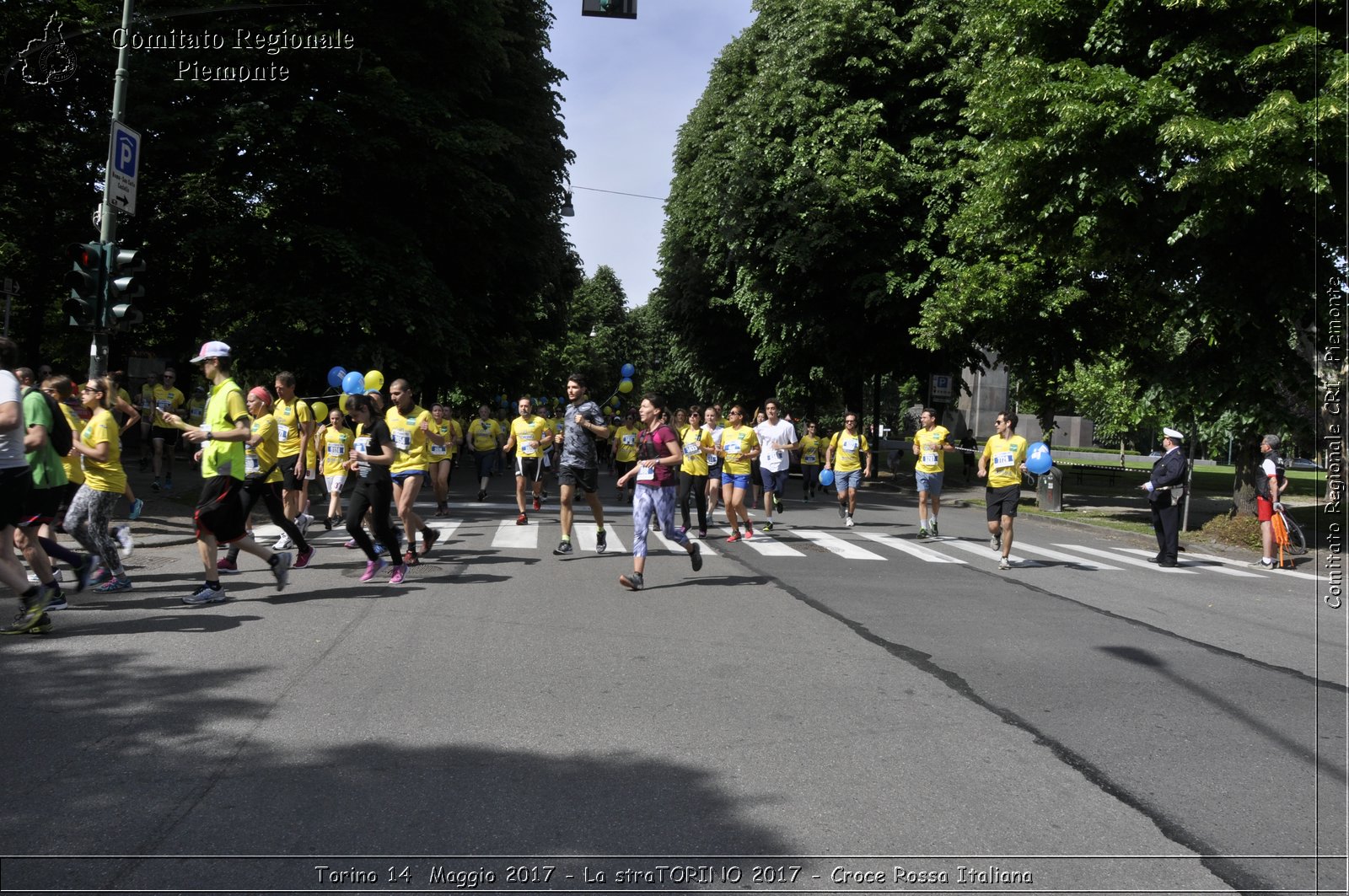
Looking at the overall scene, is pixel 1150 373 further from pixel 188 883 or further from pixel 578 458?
pixel 188 883

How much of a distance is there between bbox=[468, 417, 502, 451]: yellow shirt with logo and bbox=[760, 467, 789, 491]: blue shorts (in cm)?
633

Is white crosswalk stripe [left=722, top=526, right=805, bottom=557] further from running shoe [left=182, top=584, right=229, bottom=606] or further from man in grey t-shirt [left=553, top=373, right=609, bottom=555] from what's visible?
running shoe [left=182, top=584, right=229, bottom=606]

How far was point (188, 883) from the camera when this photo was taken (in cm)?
336

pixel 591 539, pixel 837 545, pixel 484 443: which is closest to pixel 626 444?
pixel 484 443

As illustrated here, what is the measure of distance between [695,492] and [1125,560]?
239 inches

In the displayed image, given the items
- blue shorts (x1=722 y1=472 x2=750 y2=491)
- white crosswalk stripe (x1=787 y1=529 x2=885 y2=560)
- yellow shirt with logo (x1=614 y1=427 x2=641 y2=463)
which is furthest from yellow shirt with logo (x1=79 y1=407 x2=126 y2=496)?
yellow shirt with logo (x1=614 y1=427 x2=641 y2=463)

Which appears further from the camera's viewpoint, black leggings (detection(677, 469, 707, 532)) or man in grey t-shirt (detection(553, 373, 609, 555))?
black leggings (detection(677, 469, 707, 532))

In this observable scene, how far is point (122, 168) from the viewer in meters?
12.7

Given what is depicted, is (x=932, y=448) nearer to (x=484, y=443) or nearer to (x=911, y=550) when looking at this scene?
(x=911, y=550)

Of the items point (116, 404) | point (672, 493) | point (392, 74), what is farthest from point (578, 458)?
point (392, 74)

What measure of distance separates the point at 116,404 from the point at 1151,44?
1464 centimetres

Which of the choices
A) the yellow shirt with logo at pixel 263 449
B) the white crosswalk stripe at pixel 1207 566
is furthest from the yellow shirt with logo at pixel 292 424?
the white crosswalk stripe at pixel 1207 566

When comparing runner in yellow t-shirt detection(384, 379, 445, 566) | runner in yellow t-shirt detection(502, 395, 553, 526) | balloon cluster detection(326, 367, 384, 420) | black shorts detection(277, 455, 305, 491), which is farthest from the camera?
runner in yellow t-shirt detection(502, 395, 553, 526)

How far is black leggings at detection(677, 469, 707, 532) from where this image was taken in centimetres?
1505
